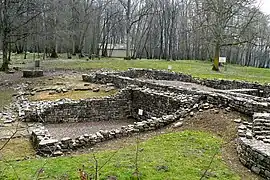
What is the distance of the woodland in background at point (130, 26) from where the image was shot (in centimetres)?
2782

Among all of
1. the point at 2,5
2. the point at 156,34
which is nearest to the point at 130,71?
the point at 2,5

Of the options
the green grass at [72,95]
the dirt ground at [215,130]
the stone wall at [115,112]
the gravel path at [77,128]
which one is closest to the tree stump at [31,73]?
the green grass at [72,95]

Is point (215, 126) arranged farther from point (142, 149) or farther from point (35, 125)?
point (35, 125)

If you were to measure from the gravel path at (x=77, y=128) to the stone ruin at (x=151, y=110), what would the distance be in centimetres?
39

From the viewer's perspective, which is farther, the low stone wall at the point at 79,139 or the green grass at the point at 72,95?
the green grass at the point at 72,95

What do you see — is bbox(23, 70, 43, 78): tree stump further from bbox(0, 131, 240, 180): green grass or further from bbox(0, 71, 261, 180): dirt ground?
bbox(0, 131, 240, 180): green grass

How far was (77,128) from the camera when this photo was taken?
14.1 m

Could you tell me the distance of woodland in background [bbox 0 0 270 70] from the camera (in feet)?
91.3

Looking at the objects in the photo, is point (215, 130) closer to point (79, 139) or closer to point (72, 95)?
point (79, 139)

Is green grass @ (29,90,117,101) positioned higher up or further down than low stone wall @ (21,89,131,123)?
higher up

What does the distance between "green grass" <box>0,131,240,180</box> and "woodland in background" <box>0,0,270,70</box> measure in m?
19.8

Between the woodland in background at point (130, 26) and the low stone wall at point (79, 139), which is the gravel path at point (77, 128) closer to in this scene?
the low stone wall at point (79, 139)

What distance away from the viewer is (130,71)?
2392 cm

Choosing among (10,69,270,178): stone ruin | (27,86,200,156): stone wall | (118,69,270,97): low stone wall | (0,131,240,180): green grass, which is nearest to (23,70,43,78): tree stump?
(10,69,270,178): stone ruin
